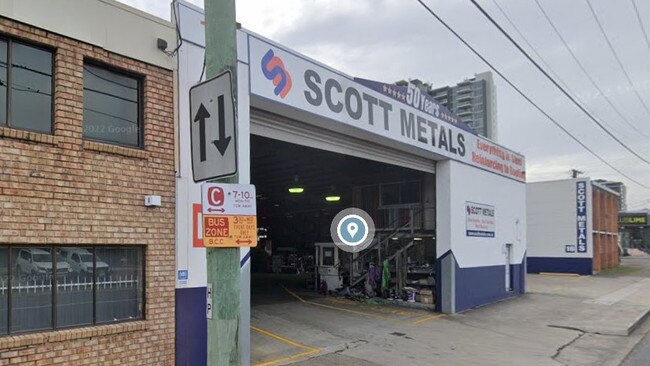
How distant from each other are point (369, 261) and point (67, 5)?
1537 cm

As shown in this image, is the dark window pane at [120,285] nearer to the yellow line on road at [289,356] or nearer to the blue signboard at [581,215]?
the yellow line on road at [289,356]

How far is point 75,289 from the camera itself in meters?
7.18

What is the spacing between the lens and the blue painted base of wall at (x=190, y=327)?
26.7 ft

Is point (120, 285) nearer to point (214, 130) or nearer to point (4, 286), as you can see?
point (4, 286)

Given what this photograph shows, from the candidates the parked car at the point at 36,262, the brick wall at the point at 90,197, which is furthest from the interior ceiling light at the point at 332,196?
the parked car at the point at 36,262

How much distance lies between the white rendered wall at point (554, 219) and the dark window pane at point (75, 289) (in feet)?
112

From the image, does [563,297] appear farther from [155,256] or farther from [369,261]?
[155,256]

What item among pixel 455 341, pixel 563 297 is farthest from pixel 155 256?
pixel 563 297

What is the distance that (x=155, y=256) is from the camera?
7926 millimetres

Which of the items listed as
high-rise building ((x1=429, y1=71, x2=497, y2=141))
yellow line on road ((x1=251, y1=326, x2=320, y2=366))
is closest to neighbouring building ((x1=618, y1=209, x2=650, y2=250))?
high-rise building ((x1=429, y1=71, x2=497, y2=141))

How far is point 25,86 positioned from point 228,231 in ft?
13.2

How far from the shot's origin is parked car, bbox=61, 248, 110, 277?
23.3ft

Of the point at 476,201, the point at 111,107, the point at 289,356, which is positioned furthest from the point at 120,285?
the point at 476,201

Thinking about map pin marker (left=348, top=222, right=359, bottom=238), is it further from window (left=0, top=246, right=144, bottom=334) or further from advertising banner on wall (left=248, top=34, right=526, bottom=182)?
window (left=0, top=246, right=144, bottom=334)
